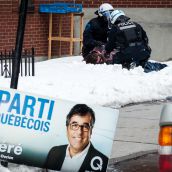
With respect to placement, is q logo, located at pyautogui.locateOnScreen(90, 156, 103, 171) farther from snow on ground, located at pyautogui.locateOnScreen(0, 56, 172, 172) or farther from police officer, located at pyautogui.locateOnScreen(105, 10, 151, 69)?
police officer, located at pyautogui.locateOnScreen(105, 10, 151, 69)

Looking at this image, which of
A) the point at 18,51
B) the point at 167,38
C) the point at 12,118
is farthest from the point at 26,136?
the point at 167,38

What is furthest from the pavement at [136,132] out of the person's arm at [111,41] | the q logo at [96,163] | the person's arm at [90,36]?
the person's arm at [90,36]

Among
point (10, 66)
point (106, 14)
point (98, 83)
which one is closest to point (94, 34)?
point (106, 14)

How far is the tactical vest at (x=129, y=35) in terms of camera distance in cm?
1384

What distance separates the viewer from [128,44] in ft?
45.4

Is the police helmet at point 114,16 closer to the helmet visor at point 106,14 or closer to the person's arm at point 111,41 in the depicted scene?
the helmet visor at point 106,14

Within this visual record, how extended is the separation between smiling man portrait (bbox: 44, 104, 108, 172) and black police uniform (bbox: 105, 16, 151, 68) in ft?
24.9

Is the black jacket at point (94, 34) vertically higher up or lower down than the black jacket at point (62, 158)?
higher up

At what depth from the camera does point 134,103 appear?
37.0 feet

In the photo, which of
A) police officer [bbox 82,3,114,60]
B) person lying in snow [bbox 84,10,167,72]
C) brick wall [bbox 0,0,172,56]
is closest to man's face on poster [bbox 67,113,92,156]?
person lying in snow [bbox 84,10,167,72]

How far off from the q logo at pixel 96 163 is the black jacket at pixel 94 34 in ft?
27.4

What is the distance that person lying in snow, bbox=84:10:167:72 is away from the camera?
13.8 meters

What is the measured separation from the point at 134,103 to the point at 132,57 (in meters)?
2.67

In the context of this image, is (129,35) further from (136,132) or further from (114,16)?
(136,132)
